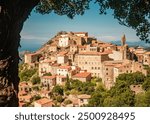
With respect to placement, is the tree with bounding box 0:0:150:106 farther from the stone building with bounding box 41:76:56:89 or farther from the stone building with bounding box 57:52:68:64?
the stone building with bounding box 57:52:68:64

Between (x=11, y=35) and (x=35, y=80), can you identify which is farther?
(x=35, y=80)

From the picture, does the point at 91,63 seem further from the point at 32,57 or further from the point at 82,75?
the point at 32,57

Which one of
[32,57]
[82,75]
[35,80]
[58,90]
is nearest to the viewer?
[58,90]

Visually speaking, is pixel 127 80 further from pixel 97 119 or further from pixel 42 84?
pixel 97 119

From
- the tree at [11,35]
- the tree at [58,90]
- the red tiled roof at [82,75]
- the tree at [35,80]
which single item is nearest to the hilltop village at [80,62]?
the red tiled roof at [82,75]

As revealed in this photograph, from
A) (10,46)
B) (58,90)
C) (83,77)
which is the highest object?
(10,46)

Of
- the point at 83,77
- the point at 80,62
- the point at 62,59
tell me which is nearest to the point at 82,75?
the point at 83,77
